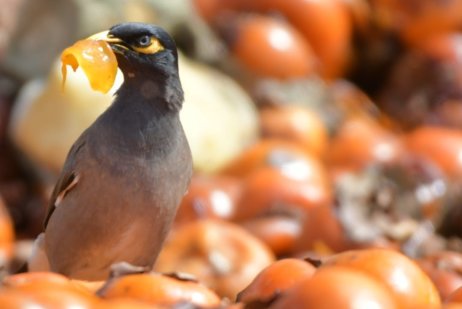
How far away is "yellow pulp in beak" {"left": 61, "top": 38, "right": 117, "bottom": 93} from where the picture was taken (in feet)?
8.29

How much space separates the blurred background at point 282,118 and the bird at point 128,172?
3.18 ft

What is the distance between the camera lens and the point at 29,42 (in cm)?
586

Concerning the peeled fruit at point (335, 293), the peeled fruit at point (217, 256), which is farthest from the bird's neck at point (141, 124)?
the peeled fruit at point (217, 256)

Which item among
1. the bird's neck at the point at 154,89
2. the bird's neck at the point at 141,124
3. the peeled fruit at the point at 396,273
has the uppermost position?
the peeled fruit at the point at 396,273

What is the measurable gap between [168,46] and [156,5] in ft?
10.6

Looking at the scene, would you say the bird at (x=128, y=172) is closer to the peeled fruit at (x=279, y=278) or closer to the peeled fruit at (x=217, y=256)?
the peeled fruit at (x=279, y=278)

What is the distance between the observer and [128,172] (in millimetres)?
2953

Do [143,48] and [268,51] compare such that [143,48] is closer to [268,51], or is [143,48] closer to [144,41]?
[144,41]

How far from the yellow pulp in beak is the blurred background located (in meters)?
1.57

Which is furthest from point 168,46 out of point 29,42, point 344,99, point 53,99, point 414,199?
point 344,99

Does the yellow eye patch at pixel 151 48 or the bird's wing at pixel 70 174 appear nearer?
the yellow eye patch at pixel 151 48

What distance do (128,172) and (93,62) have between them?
457mm

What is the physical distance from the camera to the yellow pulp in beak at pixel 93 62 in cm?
253

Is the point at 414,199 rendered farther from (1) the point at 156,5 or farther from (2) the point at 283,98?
(1) the point at 156,5
